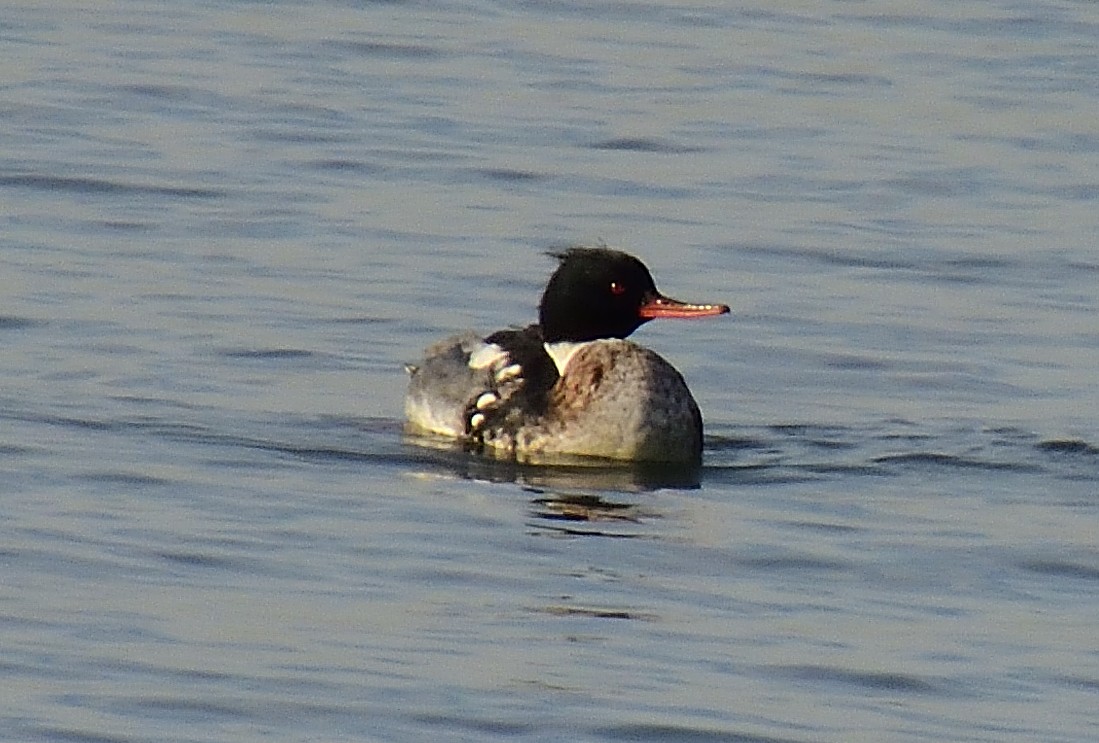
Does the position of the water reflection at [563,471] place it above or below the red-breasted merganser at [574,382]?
below

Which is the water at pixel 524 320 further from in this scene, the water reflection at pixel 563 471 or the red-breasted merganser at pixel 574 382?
the red-breasted merganser at pixel 574 382

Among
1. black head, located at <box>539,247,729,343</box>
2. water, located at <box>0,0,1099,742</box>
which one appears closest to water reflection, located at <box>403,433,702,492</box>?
water, located at <box>0,0,1099,742</box>

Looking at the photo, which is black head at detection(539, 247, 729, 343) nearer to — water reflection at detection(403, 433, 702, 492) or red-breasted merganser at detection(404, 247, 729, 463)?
red-breasted merganser at detection(404, 247, 729, 463)

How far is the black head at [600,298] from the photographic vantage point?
582 inches

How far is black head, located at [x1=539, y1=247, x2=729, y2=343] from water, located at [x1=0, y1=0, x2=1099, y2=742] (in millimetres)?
605

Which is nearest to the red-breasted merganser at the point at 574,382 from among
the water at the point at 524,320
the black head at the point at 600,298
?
the black head at the point at 600,298

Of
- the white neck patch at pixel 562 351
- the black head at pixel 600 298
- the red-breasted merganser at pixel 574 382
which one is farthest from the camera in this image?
the white neck patch at pixel 562 351

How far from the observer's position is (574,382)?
1467 centimetres

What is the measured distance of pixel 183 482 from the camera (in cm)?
1292

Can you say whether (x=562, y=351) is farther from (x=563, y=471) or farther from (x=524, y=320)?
(x=524, y=320)

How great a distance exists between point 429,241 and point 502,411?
4.21 metres

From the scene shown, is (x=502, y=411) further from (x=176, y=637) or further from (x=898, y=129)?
(x=898, y=129)

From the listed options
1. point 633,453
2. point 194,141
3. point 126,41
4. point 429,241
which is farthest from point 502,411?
point 126,41

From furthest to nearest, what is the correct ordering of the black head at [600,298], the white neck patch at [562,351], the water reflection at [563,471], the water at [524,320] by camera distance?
the white neck patch at [562,351], the black head at [600,298], the water reflection at [563,471], the water at [524,320]
